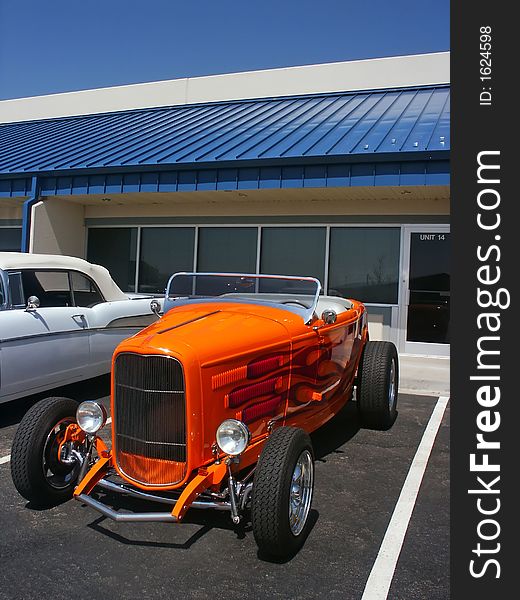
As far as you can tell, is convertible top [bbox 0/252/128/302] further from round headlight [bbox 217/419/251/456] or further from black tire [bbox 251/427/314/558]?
black tire [bbox 251/427/314/558]

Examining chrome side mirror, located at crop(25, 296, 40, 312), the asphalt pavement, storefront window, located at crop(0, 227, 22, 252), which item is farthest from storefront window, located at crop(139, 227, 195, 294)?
the asphalt pavement

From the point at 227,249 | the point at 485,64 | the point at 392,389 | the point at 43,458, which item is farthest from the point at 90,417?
the point at 227,249

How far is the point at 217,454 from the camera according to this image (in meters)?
3.50

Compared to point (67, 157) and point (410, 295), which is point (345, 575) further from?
point (67, 157)

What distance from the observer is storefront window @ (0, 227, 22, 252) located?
1309 centimetres

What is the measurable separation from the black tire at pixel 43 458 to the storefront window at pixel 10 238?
1017cm

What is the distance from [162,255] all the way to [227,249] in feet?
4.98

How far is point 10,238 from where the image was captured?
13242mm

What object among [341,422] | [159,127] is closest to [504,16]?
[341,422]

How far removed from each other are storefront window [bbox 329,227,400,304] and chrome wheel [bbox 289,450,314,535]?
23.4ft

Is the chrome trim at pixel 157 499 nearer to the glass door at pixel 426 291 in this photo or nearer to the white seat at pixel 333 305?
the white seat at pixel 333 305

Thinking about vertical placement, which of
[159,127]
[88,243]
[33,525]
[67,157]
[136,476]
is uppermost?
[159,127]

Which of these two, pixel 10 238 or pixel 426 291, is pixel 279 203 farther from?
pixel 10 238

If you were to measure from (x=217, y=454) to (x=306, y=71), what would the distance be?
46.8 ft
